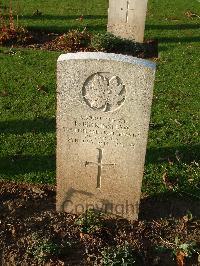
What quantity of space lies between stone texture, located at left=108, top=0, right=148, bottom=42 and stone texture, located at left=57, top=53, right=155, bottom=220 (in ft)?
18.0

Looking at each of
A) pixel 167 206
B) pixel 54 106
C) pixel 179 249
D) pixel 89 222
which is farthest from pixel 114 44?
pixel 179 249

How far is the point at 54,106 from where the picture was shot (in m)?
7.07

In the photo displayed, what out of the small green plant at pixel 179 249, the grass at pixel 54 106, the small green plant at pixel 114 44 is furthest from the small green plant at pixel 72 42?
the small green plant at pixel 179 249

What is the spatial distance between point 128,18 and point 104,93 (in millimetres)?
5755

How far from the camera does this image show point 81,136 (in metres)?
4.35

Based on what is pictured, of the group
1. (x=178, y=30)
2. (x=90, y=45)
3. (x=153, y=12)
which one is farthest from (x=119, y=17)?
(x=153, y=12)

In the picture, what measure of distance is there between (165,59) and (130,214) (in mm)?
4883

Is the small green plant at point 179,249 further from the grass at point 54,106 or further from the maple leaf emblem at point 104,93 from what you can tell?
the maple leaf emblem at point 104,93

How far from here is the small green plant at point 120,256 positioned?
414 centimetres

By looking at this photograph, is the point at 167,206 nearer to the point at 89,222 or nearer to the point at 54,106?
the point at 89,222

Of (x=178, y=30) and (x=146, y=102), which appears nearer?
(x=146, y=102)

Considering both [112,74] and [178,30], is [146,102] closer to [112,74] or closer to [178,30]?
[112,74]

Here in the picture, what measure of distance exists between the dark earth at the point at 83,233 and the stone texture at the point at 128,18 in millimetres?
5194


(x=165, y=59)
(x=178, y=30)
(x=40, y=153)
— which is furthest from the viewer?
(x=178, y=30)
